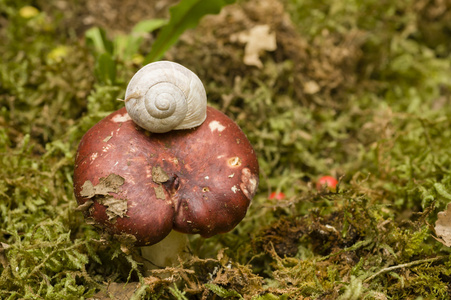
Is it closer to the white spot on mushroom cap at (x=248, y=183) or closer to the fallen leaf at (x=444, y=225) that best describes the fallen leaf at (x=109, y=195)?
the white spot on mushroom cap at (x=248, y=183)

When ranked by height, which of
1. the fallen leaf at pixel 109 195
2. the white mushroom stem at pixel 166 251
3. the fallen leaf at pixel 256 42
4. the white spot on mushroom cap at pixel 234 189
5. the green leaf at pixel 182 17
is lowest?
the white mushroom stem at pixel 166 251

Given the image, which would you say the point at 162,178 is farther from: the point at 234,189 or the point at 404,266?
the point at 404,266

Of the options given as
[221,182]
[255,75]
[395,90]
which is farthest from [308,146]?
[221,182]

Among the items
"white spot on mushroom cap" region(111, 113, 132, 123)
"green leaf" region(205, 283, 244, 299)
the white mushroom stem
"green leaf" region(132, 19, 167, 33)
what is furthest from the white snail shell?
"green leaf" region(132, 19, 167, 33)

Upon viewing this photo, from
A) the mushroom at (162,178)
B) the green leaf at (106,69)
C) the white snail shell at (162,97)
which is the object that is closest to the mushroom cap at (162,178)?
the mushroom at (162,178)

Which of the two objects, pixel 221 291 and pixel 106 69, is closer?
pixel 221 291

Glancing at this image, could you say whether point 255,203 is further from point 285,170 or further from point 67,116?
point 67,116

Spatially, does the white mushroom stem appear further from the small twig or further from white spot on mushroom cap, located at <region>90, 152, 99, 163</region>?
the small twig

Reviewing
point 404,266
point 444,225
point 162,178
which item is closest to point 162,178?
point 162,178
